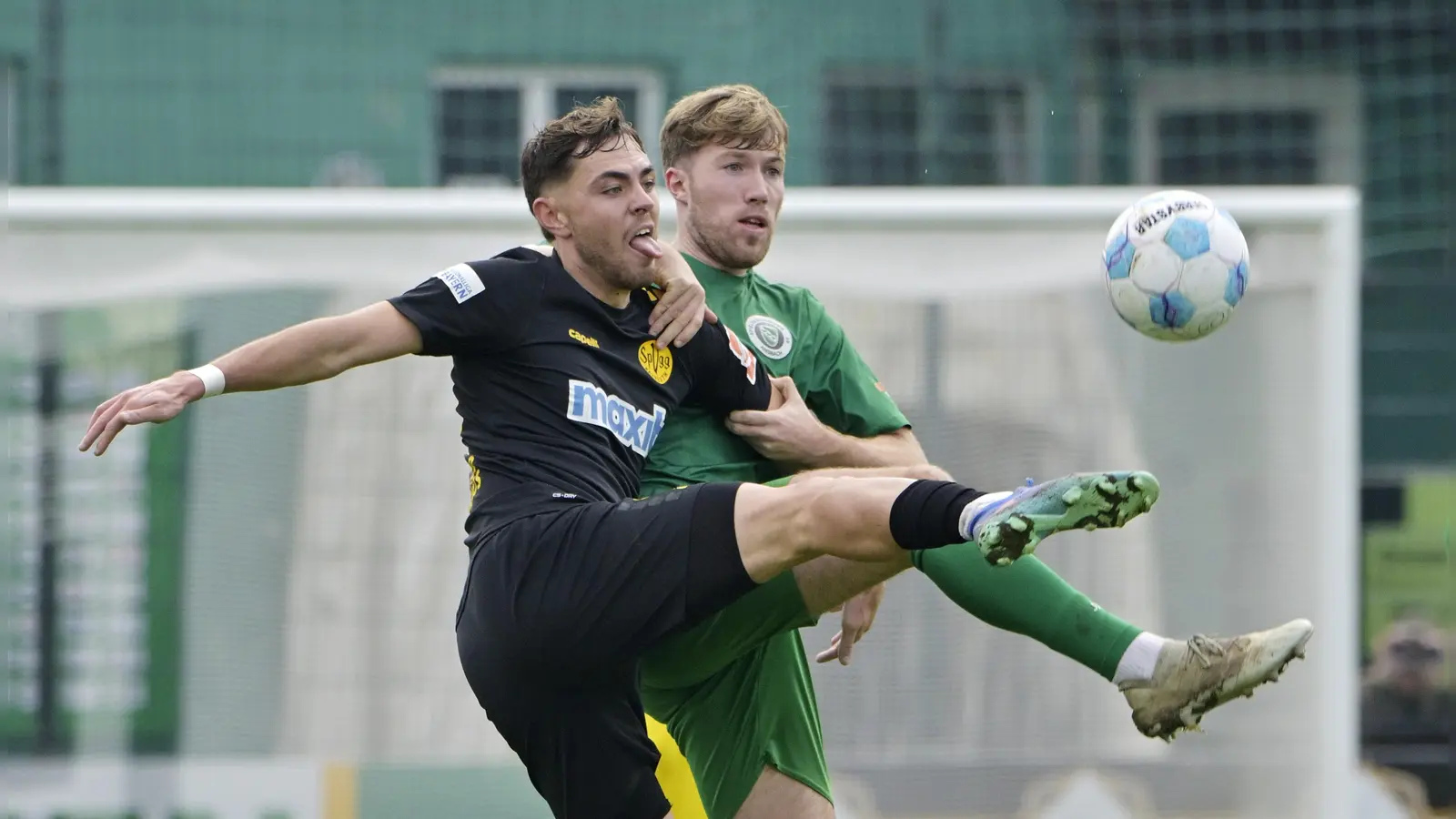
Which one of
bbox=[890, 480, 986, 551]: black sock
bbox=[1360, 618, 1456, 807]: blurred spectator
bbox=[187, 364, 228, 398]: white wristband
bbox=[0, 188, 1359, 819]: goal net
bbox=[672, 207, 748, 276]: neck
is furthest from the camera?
bbox=[1360, 618, 1456, 807]: blurred spectator

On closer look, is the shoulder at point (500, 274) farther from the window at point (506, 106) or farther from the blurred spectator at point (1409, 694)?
the blurred spectator at point (1409, 694)

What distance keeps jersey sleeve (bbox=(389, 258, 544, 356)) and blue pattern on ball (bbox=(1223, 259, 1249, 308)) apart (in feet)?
4.89

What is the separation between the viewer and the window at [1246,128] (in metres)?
9.07

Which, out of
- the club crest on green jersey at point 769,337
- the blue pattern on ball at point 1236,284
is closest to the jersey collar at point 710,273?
the club crest on green jersey at point 769,337

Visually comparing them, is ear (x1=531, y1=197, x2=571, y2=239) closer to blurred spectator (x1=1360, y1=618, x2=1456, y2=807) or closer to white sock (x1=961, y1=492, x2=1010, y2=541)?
white sock (x1=961, y1=492, x2=1010, y2=541)

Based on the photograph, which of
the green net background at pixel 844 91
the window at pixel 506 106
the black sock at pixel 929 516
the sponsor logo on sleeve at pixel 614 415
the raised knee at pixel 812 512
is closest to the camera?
the black sock at pixel 929 516

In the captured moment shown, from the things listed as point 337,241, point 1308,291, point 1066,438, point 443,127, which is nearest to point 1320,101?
point 1308,291

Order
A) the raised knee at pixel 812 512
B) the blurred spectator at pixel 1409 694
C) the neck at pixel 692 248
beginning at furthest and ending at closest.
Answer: the blurred spectator at pixel 1409 694 < the neck at pixel 692 248 < the raised knee at pixel 812 512

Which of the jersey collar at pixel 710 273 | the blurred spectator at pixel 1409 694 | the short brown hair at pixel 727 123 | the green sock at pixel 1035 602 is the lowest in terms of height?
the blurred spectator at pixel 1409 694

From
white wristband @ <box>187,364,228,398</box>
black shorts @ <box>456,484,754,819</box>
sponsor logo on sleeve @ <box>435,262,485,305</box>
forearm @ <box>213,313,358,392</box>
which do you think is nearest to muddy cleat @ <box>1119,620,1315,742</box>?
black shorts @ <box>456,484,754,819</box>

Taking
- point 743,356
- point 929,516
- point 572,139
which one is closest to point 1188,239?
point 743,356

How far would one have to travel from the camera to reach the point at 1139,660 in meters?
3.85

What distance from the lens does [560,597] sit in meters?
3.76

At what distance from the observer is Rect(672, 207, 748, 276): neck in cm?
466
